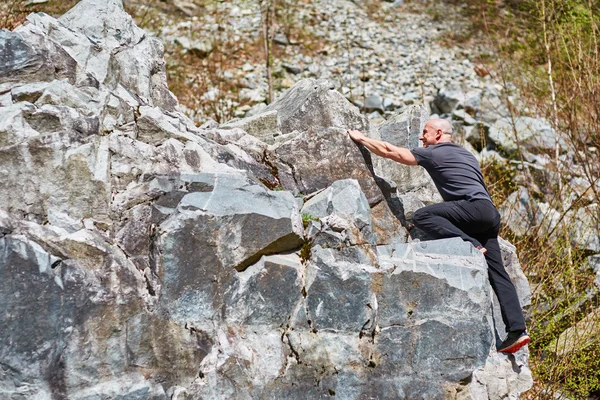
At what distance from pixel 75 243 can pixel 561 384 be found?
603 cm

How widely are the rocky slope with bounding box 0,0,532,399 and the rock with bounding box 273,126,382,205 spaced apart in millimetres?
510

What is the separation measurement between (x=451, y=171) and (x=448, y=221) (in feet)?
1.73

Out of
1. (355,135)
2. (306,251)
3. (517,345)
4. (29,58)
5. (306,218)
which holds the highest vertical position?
(29,58)

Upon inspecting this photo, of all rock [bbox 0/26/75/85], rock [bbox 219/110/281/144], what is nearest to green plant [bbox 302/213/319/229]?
rock [bbox 219/110/281/144]

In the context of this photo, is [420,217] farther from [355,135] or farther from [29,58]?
[29,58]

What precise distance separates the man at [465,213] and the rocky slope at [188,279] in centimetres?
34

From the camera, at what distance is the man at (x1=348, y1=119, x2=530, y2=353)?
5797 millimetres

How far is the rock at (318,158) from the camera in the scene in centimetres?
648

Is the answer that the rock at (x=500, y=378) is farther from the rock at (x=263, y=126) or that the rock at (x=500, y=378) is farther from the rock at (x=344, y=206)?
the rock at (x=263, y=126)

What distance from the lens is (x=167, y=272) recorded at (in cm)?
488

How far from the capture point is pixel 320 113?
7086mm

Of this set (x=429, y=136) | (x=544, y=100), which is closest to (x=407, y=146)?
(x=429, y=136)

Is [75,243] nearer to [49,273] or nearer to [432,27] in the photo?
[49,273]

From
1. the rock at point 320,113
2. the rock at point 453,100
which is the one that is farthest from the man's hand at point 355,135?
the rock at point 453,100
